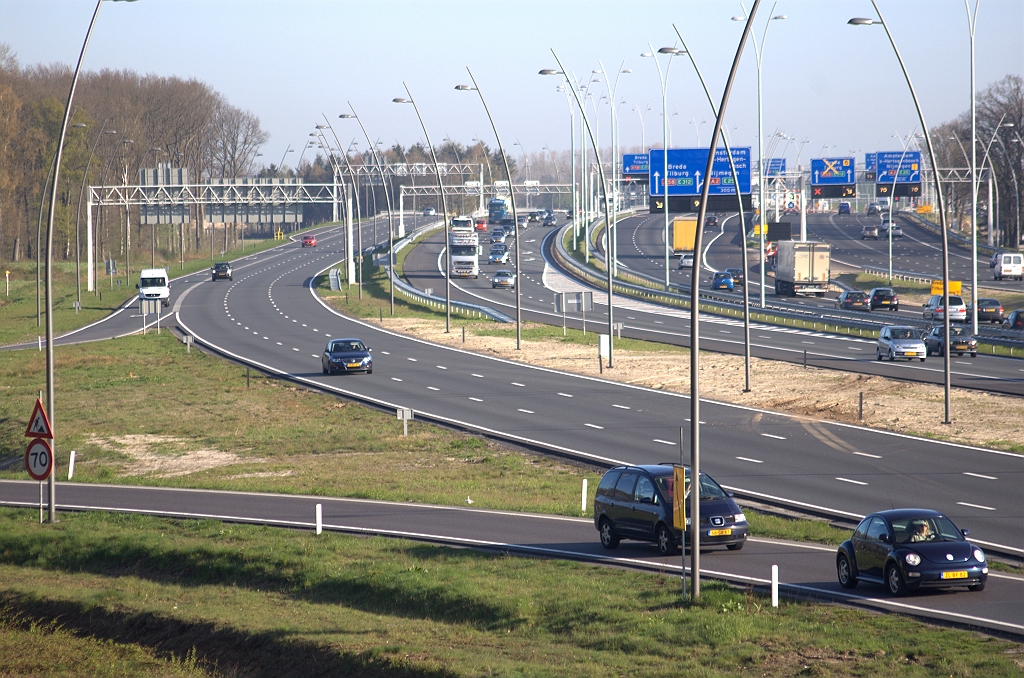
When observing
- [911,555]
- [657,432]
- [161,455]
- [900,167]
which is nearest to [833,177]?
[900,167]

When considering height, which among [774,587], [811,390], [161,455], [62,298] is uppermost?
[62,298]

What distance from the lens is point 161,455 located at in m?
35.2

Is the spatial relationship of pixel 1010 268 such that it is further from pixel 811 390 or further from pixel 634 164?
pixel 811 390

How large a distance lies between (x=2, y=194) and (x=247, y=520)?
321ft

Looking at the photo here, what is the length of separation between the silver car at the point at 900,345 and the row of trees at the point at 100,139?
67234 mm

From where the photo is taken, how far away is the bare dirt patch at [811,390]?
116 feet

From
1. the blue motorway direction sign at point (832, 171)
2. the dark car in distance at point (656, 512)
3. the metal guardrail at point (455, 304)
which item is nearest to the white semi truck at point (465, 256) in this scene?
the metal guardrail at point (455, 304)

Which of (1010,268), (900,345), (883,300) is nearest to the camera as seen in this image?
(900,345)

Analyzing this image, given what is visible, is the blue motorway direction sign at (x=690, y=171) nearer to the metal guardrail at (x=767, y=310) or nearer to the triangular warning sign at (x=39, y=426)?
the metal guardrail at (x=767, y=310)

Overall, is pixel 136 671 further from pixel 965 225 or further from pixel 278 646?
pixel 965 225

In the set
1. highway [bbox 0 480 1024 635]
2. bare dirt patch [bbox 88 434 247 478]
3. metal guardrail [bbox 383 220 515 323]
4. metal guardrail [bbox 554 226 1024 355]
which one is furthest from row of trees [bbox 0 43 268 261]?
highway [bbox 0 480 1024 635]

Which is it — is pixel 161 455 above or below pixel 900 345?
below

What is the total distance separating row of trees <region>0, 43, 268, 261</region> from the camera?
11381 cm

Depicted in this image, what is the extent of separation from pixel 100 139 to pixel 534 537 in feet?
392
